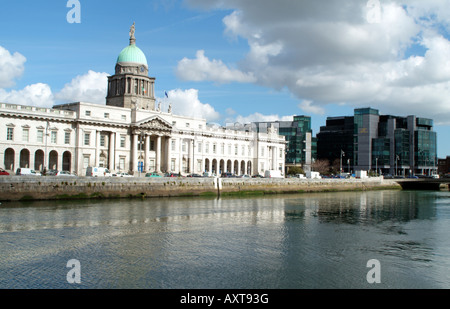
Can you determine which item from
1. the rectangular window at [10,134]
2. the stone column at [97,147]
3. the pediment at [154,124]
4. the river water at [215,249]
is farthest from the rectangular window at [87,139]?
the river water at [215,249]

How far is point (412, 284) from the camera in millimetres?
18672

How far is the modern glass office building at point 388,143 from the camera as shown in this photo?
152625mm

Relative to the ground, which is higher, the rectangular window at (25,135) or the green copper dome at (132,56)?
the green copper dome at (132,56)

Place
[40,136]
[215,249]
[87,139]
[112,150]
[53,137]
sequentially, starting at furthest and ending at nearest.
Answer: [112,150], [87,139], [53,137], [40,136], [215,249]

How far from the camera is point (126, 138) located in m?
80.9

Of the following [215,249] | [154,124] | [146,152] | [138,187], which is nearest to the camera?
[215,249]

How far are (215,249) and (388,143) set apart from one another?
140948 mm

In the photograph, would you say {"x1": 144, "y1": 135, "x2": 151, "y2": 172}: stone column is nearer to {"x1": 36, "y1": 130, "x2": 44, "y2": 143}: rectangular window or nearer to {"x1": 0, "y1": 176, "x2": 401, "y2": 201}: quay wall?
{"x1": 36, "y1": 130, "x2": 44, "y2": 143}: rectangular window

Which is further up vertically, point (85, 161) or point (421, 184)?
point (85, 161)

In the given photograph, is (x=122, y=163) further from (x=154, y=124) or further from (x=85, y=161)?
(x=154, y=124)

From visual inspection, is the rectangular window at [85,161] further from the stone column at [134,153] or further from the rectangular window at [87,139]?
the stone column at [134,153]

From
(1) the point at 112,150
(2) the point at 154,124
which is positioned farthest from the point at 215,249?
(2) the point at 154,124

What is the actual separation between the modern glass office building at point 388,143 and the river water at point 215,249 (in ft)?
389

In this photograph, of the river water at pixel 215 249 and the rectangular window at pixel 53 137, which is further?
the rectangular window at pixel 53 137
